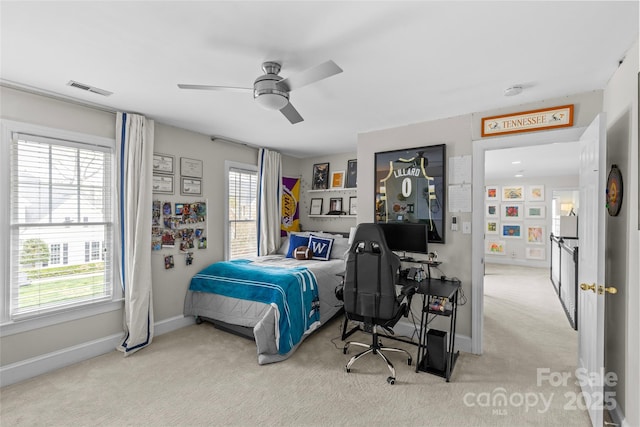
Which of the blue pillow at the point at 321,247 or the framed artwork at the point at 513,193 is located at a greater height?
the framed artwork at the point at 513,193

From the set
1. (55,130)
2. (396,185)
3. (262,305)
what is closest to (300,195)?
(396,185)

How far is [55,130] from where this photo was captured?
2.77m

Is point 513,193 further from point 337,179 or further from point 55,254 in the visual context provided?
point 55,254

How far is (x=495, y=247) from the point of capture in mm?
8602

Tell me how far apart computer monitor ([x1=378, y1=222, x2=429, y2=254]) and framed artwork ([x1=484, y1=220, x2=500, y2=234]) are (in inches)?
260

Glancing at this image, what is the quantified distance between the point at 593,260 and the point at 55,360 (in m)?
4.48

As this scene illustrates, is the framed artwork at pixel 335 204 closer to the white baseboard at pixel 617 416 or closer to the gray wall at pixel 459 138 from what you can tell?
the gray wall at pixel 459 138


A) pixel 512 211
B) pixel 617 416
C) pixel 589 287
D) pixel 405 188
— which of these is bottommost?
pixel 617 416

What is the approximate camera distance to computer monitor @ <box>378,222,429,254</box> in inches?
124

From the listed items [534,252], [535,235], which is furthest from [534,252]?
[535,235]

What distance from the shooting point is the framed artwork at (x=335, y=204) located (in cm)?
532

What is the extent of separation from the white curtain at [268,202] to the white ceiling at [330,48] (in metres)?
1.90

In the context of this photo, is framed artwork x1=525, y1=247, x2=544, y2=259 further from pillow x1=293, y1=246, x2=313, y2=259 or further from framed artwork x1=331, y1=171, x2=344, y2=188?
pillow x1=293, y1=246, x2=313, y2=259

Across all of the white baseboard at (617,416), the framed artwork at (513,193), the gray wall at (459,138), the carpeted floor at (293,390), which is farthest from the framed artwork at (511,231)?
the white baseboard at (617,416)
